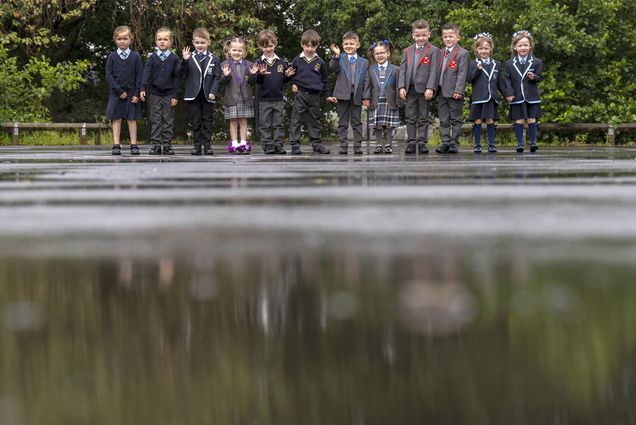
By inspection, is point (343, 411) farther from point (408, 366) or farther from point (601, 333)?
point (601, 333)

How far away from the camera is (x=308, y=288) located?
3.19m

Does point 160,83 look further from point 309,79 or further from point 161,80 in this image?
point 309,79

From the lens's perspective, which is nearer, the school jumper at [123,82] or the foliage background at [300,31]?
the school jumper at [123,82]

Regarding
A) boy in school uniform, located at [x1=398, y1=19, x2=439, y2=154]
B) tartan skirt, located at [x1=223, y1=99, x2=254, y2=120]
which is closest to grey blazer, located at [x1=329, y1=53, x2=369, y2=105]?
boy in school uniform, located at [x1=398, y1=19, x2=439, y2=154]

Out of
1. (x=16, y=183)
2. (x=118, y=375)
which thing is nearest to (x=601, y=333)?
(x=118, y=375)

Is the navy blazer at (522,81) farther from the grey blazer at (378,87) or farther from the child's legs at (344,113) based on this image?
the child's legs at (344,113)

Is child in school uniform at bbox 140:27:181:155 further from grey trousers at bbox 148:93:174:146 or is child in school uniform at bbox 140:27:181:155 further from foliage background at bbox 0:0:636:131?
foliage background at bbox 0:0:636:131

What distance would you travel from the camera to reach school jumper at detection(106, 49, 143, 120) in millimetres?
16281

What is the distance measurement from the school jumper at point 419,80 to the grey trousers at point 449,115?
25 centimetres

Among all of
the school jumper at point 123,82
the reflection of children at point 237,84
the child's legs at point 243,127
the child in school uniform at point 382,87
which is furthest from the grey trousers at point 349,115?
the school jumper at point 123,82

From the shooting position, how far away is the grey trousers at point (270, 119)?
56.7 feet

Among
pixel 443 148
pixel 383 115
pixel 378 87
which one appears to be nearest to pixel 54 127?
pixel 383 115

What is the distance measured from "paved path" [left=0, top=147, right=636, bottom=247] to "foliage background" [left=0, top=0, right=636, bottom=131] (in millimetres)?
14188

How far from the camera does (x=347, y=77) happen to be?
55.8 feet
